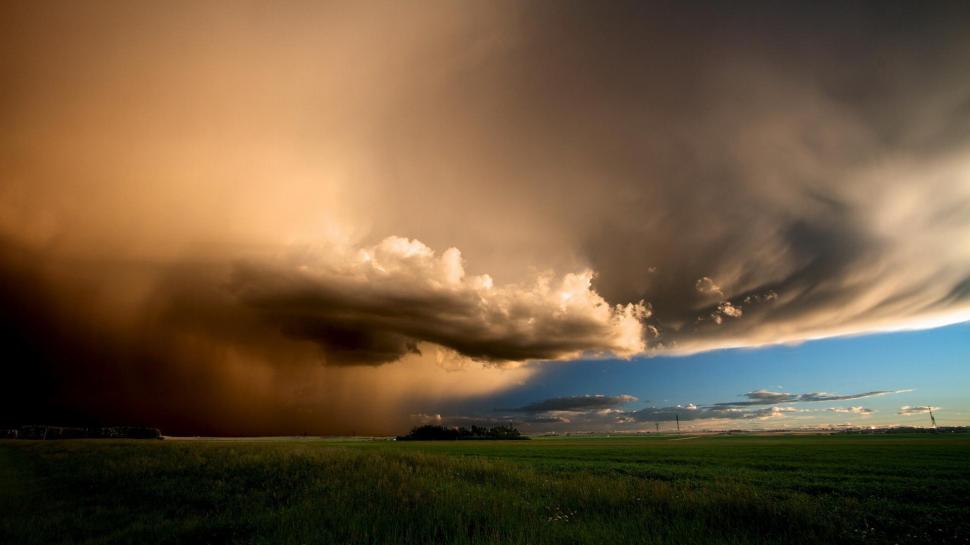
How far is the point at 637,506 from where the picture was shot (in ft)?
39.2

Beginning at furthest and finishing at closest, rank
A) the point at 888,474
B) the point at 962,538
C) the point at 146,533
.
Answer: the point at 888,474 < the point at 962,538 < the point at 146,533

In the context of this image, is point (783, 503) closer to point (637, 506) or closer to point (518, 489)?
point (637, 506)

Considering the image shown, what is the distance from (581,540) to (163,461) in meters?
22.9

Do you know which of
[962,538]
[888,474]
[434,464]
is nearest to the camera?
[962,538]

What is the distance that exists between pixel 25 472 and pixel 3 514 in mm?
18629

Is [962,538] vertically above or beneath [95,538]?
beneath

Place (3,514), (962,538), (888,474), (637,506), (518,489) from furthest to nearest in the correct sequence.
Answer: (888,474)
(518,489)
(962,538)
(637,506)
(3,514)

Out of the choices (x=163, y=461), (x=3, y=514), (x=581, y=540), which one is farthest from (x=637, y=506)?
(x=163, y=461)

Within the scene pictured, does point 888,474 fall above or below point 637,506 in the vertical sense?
below

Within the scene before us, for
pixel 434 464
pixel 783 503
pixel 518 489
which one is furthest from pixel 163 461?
pixel 783 503

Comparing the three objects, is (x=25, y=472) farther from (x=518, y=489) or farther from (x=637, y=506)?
(x=637, y=506)

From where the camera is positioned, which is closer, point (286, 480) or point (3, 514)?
point (3, 514)

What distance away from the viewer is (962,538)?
1298 cm

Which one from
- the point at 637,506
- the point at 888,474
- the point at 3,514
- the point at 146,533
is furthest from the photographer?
the point at 888,474
